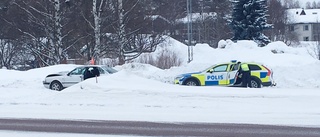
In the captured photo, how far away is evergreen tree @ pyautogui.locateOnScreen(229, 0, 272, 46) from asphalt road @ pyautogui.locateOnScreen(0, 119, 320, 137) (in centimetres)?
3960

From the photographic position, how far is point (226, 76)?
25.1 m

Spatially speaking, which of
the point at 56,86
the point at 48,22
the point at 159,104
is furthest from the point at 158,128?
the point at 48,22

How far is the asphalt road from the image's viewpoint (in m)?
11.7

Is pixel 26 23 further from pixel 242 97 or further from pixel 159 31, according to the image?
pixel 242 97

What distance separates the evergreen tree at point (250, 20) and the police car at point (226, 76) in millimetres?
26857

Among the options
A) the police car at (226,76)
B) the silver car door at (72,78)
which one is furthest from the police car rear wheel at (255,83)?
the silver car door at (72,78)

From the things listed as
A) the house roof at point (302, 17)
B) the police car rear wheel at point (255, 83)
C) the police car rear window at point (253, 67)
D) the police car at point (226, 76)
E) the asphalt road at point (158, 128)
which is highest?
the house roof at point (302, 17)

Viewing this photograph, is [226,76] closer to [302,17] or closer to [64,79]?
[64,79]

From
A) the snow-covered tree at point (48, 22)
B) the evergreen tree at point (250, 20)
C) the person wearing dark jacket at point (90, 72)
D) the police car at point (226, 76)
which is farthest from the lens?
the evergreen tree at point (250, 20)

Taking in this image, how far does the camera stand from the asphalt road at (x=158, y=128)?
11.7 metres

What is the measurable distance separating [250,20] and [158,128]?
1606 inches

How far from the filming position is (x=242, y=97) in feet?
60.6

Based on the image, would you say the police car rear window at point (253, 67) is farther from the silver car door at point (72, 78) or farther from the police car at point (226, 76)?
the silver car door at point (72, 78)

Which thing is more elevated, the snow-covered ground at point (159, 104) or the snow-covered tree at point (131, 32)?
the snow-covered tree at point (131, 32)
